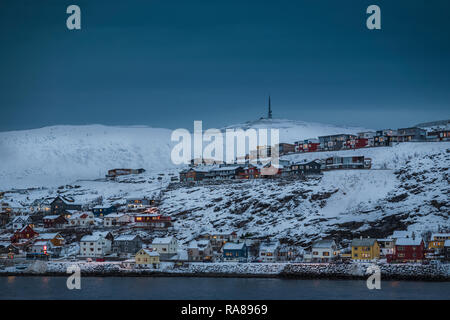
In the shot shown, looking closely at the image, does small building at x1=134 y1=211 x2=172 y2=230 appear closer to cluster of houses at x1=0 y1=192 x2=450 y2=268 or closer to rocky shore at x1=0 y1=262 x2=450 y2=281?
cluster of houses at x1=0 y1=192 x2=450 y2=268

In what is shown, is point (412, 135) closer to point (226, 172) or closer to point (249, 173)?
point (249, 173)

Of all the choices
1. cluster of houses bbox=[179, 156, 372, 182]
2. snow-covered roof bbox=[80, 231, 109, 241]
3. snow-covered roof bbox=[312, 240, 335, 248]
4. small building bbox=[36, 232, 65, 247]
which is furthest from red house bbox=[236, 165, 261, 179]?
snow-covered roof bbox=[312, 240, 335, 248]

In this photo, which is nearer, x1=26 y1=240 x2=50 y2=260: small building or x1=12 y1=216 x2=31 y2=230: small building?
x1=26 y1=240 x2=50 y2=260: small building

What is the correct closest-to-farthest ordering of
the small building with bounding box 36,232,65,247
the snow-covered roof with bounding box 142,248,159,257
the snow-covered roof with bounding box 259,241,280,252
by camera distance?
the snow-covered roof with bounding box 142,248,159,257
the snow-covered roof with bounding box 259,241,280,252
the small building with bounding box 36,232,65,247

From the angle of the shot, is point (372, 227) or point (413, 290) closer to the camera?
point (413, 290)

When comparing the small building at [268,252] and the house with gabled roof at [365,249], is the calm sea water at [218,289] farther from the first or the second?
the house with gabled roof at [365,249]
